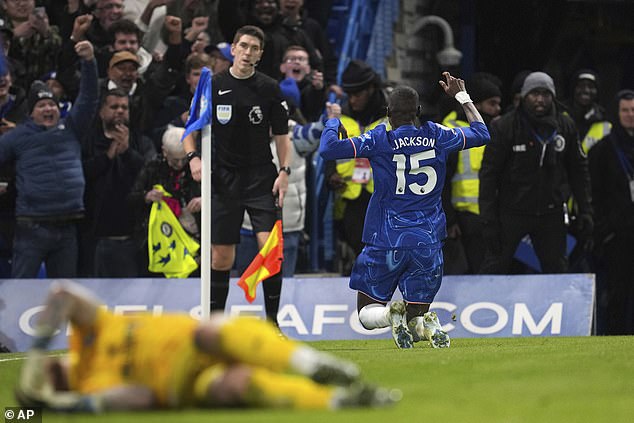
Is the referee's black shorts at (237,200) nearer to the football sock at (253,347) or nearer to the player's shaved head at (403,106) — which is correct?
the player's shaved head at (403,106)

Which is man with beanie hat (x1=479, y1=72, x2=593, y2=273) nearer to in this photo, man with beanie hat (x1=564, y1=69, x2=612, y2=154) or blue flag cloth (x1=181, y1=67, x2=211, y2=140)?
man with beanie hat (x1=564, y1=69, x2=612, y2=154)

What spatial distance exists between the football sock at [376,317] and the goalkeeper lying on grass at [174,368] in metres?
4.32

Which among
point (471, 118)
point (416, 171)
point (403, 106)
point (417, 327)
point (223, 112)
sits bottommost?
point (417, 327)

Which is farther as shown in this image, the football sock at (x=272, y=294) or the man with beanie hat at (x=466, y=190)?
the man with beanie hat at (x=466, y=190)

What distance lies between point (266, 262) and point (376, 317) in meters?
1.84

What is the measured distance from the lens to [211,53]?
15.8m

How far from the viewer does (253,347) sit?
686 centimetres

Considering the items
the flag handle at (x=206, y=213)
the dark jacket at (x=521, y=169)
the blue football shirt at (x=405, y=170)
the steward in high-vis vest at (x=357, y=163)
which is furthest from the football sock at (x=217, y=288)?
the dark jacket at (x=521, y=169)

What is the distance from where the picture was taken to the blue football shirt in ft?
38.8

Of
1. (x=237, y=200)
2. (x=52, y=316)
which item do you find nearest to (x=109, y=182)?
(x=237, y=200)

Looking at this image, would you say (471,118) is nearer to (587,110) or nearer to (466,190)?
(466,190)

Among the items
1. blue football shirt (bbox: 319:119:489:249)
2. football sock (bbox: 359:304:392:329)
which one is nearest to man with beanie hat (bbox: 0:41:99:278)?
blue football shirt (bbox: 319:119:489:249)

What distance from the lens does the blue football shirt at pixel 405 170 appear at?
11.8 m

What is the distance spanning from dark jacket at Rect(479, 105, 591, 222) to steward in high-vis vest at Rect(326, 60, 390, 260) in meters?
1.23
